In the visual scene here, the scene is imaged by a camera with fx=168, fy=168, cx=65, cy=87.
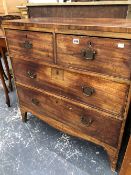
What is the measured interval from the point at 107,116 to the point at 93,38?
487 mm

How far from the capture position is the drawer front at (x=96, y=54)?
0.85 meters

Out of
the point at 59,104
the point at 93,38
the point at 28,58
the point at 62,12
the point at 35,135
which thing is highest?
the point at 62,12

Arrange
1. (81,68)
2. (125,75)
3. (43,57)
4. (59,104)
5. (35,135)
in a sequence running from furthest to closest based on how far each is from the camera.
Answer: (35,135) → (59,104) → (43,57) → (81,68) → (125,75)

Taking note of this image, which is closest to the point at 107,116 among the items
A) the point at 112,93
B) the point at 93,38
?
the point at 112,93

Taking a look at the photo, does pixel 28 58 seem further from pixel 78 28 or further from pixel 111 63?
pixel 111 63

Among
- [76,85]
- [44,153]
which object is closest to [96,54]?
[76,85]

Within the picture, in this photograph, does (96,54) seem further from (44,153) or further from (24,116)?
(24,116)

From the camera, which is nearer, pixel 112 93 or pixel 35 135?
pixel 112 93

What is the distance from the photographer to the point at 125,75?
34.8 inches

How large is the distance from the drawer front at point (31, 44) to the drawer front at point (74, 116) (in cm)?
32

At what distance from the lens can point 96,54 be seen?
928 millimetres

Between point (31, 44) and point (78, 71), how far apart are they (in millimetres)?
393

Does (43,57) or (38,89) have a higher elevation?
(43,57)

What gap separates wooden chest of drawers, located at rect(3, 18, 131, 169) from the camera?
884 millimetres
